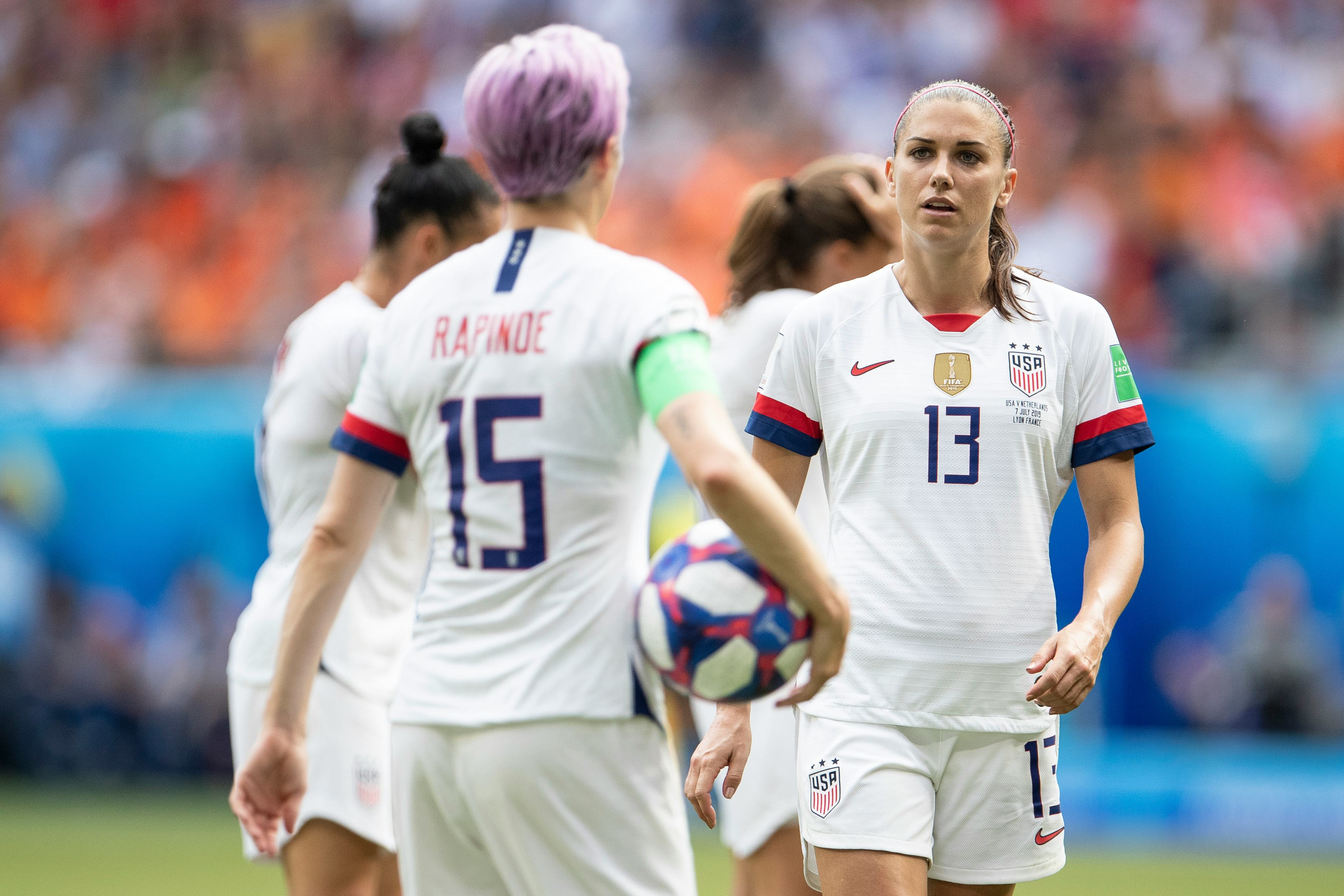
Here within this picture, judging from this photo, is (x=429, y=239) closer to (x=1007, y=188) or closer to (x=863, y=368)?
(x=863, y=368)

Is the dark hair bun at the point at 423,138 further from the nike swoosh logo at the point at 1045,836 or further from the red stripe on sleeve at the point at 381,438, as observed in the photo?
the nike swoosh logo at the point at 1045,836

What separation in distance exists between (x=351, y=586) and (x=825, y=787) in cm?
146

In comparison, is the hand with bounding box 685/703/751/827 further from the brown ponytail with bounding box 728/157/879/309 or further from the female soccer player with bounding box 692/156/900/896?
the brown ponytail with bounding box 728/157/879/309

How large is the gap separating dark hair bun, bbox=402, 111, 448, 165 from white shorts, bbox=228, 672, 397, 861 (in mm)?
1603

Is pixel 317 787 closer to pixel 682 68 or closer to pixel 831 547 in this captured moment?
pixel 831 547

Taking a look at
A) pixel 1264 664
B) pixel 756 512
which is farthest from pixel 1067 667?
pixel 1264 664

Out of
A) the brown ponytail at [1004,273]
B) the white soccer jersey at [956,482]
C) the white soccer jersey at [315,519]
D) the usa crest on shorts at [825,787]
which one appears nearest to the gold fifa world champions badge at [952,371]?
the white soccer jersey at [956,482]

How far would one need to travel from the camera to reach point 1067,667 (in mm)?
3295

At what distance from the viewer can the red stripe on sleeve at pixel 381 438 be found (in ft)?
10.6

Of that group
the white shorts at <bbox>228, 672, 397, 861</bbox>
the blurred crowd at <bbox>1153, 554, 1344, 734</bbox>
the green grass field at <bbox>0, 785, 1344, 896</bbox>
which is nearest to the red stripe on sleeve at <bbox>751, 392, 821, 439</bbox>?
the white shorts at <bbox>228, 672, 397, 861</bbox>

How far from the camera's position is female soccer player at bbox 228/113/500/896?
4344 millimetres

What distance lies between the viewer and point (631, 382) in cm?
296

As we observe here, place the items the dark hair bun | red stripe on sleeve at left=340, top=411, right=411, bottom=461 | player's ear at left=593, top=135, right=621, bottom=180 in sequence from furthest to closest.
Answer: the dark hair bun < red stripe on sleeve at left=340, top=411, right=411, bottom=461 < player's ear at left=593, top=135, right=621, bottom=180

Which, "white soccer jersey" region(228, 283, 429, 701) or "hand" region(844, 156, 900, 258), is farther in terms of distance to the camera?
"hand" region(844, 156, 900, 258)
